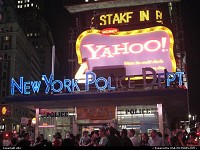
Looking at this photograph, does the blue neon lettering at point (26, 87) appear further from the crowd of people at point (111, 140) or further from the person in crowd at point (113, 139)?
the person in crowd at point (113, 139)

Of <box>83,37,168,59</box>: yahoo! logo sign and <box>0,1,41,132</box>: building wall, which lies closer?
<box>83,37,168,59</box>: yahoo! logo sign

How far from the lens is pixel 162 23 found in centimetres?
2900

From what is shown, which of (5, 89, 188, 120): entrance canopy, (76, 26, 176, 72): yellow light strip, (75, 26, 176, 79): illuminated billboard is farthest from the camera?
(75, 26, 176, 79): illuminated billboard

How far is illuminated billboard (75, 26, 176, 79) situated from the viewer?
27531mm

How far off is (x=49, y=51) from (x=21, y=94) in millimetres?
156862

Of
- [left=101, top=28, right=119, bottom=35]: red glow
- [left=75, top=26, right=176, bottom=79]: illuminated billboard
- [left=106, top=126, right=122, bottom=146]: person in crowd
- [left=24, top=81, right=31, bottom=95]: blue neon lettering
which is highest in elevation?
[left=101, top=28, right=119, bottom=35]: red glow

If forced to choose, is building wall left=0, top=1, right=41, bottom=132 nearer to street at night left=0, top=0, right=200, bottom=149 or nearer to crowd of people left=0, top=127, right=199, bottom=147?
street at night left=0, top=0, right=200, bottom=149

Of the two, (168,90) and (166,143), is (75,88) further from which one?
(166,143)

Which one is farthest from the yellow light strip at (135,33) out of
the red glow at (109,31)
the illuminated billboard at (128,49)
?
the red glow at (109,31)

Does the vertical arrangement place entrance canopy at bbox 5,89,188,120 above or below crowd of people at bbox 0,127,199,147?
above

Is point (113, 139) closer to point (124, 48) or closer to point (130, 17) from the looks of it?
point (124, 48)

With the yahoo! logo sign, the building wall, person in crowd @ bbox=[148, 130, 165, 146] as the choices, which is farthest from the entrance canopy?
the building wall

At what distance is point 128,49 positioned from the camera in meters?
28.3

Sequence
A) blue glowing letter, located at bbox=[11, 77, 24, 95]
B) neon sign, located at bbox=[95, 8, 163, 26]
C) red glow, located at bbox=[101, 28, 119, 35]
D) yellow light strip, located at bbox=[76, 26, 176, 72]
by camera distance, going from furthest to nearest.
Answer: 1. neon sign, located at bbox=[95, 8, 163, 26]
2. red glow, located at bbox=[101, 28, 119, 35]
3. yellow light strip, located at bbox=[76, 26, 176, 72]
4. blue glowing letter, located at bbox=[11, 77, 24, 95]
